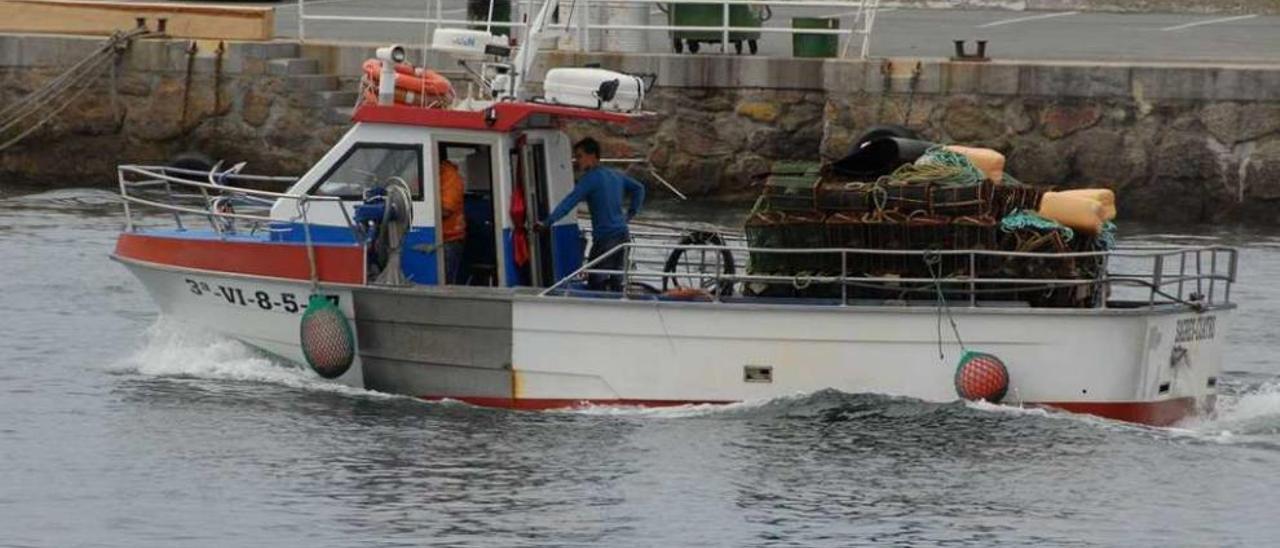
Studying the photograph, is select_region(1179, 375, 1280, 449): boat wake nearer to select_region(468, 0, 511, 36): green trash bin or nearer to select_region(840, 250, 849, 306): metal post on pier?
select_region(840, 250, 849, 306): metal post on pier

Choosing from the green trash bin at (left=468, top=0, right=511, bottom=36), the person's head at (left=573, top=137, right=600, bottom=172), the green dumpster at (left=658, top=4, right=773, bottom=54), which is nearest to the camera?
the person's head at (left=573, top=137, right=600, bottom=172)

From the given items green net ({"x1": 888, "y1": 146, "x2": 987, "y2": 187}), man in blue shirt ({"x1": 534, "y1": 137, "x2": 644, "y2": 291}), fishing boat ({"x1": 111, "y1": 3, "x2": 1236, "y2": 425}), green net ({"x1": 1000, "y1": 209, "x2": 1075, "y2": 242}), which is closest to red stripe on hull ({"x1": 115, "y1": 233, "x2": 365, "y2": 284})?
fishing boat ({"x1": 111, "y1": 3, "x2": 1236, "y2": 425})

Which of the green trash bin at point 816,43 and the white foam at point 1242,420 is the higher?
the green trash bin at point 816,43

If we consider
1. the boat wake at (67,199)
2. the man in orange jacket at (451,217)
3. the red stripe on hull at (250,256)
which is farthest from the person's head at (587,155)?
the boat wake at (67,199)

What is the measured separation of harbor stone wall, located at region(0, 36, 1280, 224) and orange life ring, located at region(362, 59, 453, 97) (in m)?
10.5

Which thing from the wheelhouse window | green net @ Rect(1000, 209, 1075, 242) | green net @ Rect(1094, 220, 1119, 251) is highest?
the wheelhouse window

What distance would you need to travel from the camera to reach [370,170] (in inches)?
734

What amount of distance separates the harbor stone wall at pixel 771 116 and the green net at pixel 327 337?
448 inches

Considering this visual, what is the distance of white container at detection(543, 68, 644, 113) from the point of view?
18406 millimetres

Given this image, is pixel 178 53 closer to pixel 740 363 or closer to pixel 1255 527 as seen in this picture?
pixel 740 363

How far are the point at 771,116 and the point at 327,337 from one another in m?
12.9

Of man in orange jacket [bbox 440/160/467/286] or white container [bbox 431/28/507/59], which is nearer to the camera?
man in orange jacket [bbox 440/160/467/286]

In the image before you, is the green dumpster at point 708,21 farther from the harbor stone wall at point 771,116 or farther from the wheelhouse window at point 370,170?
the wheelhouse window at point 370,170

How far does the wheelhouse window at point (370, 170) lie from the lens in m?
18.5
